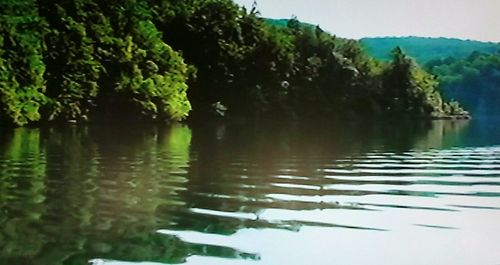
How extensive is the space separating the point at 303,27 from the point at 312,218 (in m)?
2.03

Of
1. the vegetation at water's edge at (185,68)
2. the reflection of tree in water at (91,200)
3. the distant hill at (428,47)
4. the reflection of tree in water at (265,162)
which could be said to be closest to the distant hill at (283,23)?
the vegetation at water's edge at (185,68)

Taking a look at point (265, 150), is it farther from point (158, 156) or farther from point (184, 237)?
point (184, 237)

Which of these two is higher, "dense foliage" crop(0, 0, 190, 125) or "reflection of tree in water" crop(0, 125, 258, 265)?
"dense foliage" crop(0, 0, 190, 125)

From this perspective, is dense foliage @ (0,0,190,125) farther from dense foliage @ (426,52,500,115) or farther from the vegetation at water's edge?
dense foliage @ (426,52,500,115)

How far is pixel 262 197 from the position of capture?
4.04 meters

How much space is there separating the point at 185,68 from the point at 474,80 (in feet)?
8.58

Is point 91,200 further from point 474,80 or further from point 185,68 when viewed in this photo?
point 185,68

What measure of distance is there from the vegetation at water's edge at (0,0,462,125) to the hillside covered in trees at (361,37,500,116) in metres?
0.10

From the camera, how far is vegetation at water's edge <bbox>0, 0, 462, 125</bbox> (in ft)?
18.9

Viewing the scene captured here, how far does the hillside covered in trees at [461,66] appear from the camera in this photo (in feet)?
14.9

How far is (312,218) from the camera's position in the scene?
3.55 metres

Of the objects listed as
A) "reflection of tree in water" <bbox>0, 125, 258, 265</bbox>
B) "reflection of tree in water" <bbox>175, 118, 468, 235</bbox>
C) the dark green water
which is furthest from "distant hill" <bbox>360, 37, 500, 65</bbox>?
"reflection of tree in water" <bbox>0, 125, 258, 265</bbox>

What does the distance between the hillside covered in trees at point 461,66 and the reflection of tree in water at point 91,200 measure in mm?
1460

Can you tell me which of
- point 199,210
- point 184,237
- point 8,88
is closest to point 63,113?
point 8,88
